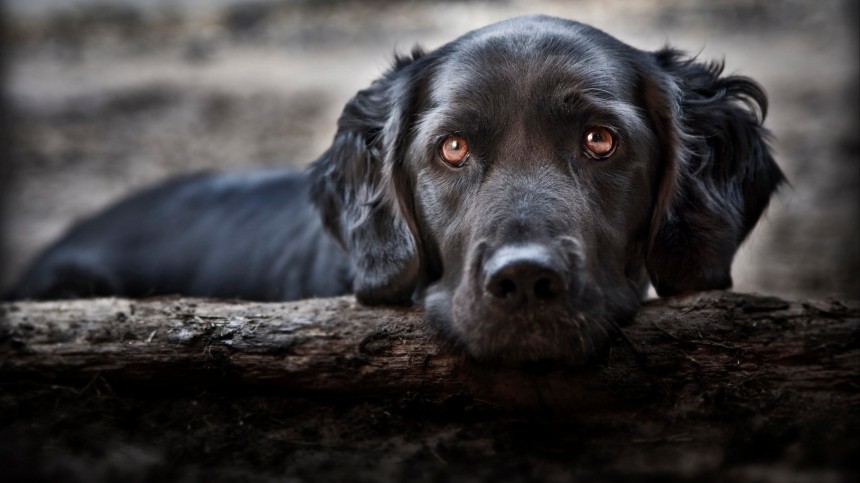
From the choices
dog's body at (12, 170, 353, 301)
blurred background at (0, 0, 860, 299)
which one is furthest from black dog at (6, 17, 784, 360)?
blurred background at (0, 0, 860, 299)

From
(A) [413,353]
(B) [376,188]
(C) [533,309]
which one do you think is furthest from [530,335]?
(B) [376,188]

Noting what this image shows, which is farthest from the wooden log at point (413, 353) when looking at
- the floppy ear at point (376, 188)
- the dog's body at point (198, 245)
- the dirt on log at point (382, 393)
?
the dog's body at point (198, 245)

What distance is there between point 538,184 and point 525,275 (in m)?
0.59

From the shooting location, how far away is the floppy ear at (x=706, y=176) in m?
3.62

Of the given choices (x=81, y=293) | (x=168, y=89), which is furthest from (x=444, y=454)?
(x=168, y=89)

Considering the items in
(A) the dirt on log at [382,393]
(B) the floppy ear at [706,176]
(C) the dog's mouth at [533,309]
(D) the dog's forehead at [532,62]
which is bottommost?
(A) the dirt on log at [382,393]

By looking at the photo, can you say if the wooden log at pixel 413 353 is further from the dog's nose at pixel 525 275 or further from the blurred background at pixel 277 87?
the blurred background at pixel 277 87

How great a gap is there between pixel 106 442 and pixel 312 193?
1835 mm

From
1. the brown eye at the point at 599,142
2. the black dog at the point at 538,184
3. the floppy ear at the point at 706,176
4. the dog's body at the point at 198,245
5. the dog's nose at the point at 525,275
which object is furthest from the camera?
the dog's body at the point at 198,245

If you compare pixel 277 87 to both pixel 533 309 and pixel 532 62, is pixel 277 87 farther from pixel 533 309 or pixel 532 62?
pixel 533 309

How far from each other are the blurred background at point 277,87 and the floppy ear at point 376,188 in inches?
127

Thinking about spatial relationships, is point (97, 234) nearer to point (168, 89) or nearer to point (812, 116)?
point (168, 89)

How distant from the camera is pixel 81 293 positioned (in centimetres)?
536

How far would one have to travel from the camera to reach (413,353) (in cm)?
304
